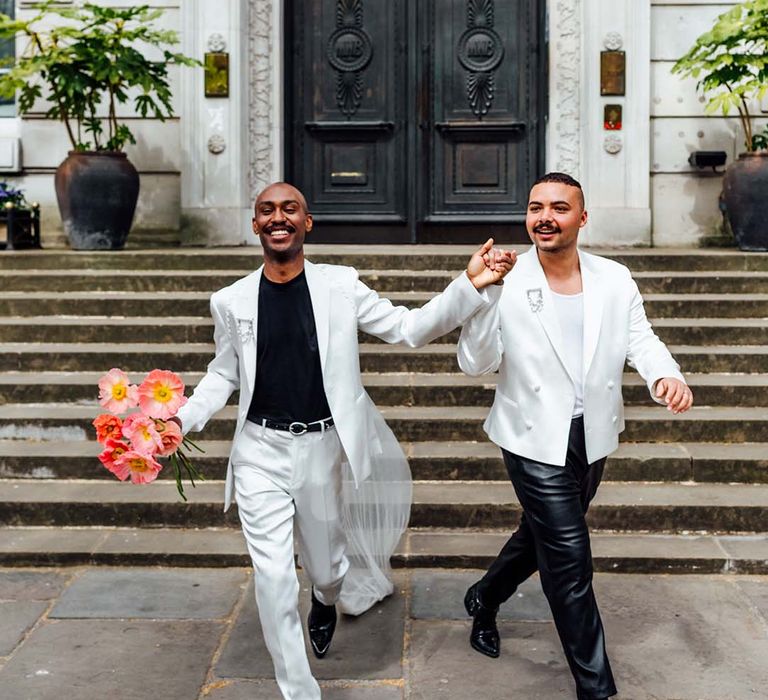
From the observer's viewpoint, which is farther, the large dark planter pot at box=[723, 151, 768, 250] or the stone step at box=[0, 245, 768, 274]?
the large dark planter pot at box=[723, 151, 768, 250]

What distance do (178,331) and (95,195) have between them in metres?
1.86

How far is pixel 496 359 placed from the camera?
3967mm

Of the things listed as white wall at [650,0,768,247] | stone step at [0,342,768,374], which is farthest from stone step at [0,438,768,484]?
white wall at [650,0,768,247]

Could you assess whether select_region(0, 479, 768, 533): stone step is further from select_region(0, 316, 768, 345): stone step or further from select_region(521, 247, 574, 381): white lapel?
select_region(521, 247, 574, 381): white lapel

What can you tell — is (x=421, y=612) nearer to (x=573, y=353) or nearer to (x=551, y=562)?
(x=551, y=562)

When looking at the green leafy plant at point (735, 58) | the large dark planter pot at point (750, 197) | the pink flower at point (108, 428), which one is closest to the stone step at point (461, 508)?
the pink flower at point (108, 428)

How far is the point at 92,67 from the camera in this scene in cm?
877

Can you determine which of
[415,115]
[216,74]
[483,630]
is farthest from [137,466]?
[415,115]

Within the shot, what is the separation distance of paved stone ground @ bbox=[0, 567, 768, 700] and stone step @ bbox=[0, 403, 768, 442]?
1367 mm

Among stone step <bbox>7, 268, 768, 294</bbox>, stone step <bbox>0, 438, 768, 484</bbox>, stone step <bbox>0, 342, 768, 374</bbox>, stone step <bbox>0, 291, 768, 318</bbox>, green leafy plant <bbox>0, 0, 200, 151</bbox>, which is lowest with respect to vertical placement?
stone step <bbox>0, 438, 768, 484</bbox>

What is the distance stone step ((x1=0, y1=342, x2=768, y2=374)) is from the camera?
7398mm

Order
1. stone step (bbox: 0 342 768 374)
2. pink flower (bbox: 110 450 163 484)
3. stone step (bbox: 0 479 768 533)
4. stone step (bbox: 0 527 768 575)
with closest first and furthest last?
1. pink flower (bbox: 110 450 163 484)
2. stone step (bbox: 0 527 768 575)
3. stone step (bbox: 0 479 768 533)
4. stone step (bbox: 0 342 768 374)

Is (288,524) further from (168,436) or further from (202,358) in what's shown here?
(202,358)

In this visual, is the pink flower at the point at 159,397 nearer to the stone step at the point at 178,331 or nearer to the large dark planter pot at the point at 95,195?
the stone step at the point at 178,331
